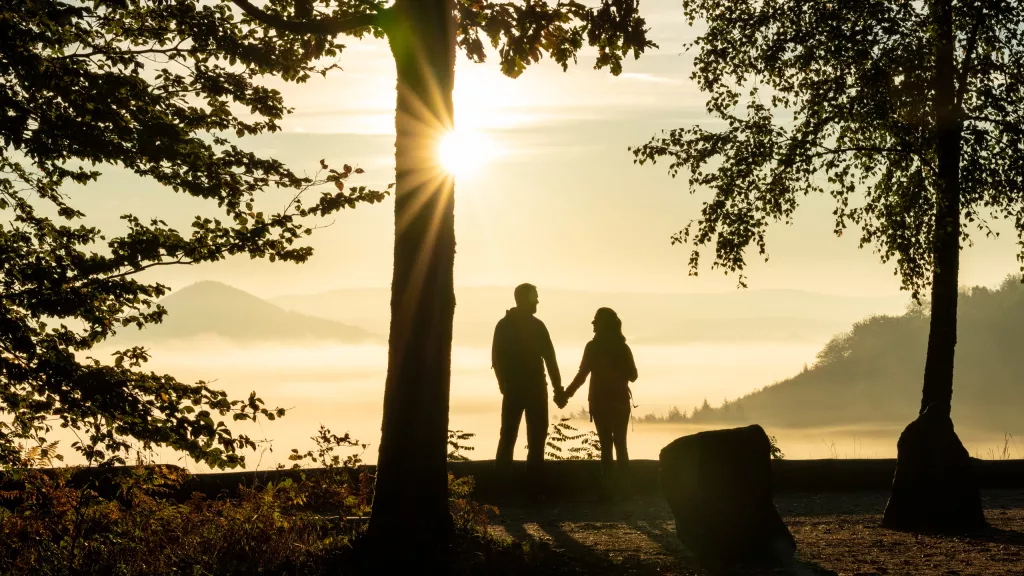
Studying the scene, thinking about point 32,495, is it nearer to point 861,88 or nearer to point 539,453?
point 539,453

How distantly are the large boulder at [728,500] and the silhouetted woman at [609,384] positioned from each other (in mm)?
3540

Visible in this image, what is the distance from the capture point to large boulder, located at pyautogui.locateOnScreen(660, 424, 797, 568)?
10.1 metres

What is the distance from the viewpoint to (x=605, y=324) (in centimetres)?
1446

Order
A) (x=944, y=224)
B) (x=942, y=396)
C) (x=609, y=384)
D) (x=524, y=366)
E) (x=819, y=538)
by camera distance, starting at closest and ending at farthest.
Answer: (x=819, y=538)
(x=524, y=366)
(x=609, y=384)
(x=942, y=396)
(x=944, y=224)

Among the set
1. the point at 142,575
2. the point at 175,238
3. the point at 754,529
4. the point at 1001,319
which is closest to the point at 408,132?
the point at 175,238

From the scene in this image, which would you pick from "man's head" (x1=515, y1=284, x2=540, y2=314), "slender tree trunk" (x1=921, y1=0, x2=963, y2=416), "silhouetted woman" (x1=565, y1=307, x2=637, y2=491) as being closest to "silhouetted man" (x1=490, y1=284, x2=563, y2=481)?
"man's head" (x1=515, y1=284, x2=540, y2=314)

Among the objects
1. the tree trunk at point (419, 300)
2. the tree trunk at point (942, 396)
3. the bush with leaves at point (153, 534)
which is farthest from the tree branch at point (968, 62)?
the bush with leaves at point (153, 534)

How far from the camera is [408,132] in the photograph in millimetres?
9516

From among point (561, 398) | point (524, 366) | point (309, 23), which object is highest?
point (309, 23)

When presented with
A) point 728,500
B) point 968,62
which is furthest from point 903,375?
point 728,500

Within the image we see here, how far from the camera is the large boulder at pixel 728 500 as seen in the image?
10.1m

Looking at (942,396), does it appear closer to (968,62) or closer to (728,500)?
(968,62)

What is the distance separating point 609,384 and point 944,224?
18.9ft

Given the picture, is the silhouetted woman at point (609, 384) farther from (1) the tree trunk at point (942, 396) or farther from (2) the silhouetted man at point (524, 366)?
(1) the tree trunk at point (942, 396)
